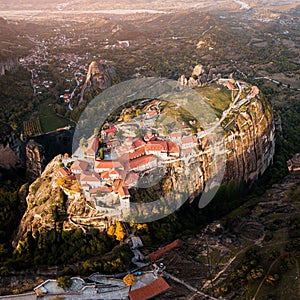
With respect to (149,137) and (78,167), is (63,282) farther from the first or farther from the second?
(149,137)

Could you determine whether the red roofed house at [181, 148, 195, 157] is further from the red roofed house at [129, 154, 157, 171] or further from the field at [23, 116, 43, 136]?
the field at [23, 116, 43, 136]

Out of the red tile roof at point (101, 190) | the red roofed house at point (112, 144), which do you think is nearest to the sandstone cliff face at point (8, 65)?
the red roofed house at point (112, 144)

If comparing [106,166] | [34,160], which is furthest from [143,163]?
[34,160]

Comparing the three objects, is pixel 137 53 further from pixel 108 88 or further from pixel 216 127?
pixel 216 127

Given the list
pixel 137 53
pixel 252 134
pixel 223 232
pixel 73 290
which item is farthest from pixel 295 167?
pixel 137 53

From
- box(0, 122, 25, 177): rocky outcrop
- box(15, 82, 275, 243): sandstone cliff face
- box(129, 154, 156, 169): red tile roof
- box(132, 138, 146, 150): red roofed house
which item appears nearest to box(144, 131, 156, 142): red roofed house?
box(132, 138, 146, 150): red roofed house

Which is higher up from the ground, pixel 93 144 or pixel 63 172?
pixel 93 144
